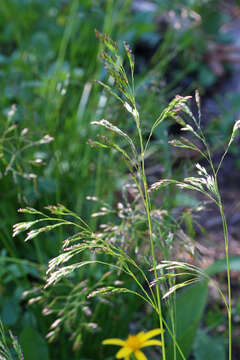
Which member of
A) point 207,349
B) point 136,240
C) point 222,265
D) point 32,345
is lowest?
point 207,349

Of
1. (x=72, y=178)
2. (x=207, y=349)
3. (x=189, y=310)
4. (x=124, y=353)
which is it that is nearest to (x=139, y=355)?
(x=124, y=353)

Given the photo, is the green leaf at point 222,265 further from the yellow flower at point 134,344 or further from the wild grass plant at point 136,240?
the yellow flower at point 134,344

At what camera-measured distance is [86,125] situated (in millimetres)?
1943

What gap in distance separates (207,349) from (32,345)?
0.47 metres

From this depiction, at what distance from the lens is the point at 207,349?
1.30 metres

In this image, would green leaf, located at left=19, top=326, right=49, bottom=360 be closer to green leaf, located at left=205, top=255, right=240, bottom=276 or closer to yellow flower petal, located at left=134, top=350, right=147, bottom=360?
yellow flower petal, located at left=134, top=350, right=147, bottom=360

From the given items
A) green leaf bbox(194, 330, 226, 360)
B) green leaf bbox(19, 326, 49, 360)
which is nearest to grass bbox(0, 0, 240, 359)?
green leaf bbox(19, 326, 49, 360)

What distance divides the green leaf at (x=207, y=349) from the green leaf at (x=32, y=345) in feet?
1.31

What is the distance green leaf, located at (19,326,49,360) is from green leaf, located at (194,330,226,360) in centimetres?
40

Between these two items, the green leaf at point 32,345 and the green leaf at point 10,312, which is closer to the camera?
the green leaf at point 32,345

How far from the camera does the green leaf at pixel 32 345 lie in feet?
3.64

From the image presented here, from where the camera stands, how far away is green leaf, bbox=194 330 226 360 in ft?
4.19

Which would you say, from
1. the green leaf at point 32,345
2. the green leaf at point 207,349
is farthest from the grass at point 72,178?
the green leaf at point 207,349

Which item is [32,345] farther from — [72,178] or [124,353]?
[72,178]
